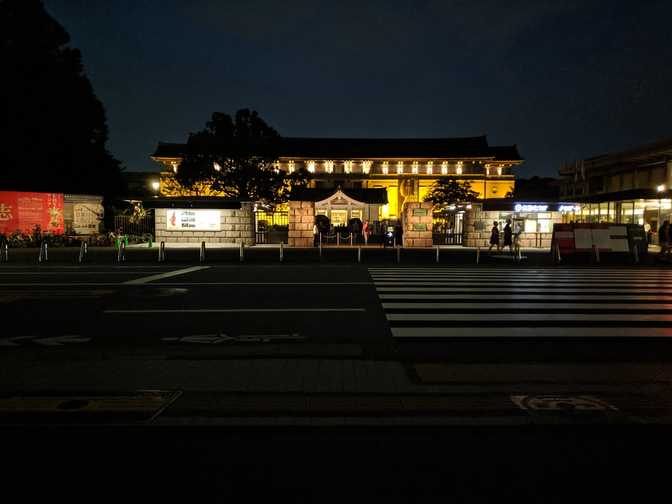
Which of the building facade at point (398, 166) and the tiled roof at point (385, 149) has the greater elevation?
the tiled roof at point (385, 149)

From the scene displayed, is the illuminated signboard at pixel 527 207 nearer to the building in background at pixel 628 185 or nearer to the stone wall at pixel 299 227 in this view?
the building in background at pixel 628 185

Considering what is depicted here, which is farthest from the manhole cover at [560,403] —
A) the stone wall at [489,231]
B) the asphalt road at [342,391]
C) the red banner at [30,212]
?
the red banner at [30,212]

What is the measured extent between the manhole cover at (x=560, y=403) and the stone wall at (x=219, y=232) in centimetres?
2667

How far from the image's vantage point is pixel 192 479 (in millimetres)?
3029

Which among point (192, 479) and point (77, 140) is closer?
point (192, 479)

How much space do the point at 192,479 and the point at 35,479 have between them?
41.4 inches

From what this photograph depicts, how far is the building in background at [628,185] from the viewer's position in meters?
31.5

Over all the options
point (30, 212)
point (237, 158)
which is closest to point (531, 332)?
point (30, 212)

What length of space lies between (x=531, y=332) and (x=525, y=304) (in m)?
2.57

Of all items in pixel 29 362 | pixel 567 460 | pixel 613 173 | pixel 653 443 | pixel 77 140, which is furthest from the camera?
pixel 613 173

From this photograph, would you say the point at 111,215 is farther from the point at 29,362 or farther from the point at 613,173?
the point at 613,173

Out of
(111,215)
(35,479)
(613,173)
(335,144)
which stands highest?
A: (335,144)

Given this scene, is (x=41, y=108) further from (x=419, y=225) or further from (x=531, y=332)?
(x=531, y=332)

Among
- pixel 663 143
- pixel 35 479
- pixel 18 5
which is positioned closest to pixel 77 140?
pixel 18 5
